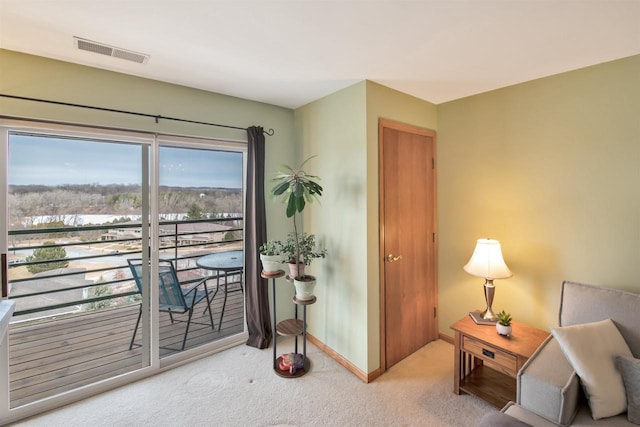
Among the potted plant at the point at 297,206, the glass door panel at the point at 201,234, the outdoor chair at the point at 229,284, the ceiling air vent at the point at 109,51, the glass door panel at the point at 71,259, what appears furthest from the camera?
the outdoor chair at the point at 229,284

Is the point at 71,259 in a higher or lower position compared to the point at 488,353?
higher

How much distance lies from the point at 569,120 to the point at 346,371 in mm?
2721

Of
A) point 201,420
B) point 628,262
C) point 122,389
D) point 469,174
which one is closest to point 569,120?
point 469,174

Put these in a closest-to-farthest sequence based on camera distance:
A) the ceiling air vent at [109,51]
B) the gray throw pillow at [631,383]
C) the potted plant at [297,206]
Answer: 1. the gray throw pillow at [631,383]
2. the ceiling air vent at [109,51]
3. the potted plant at [297,206]

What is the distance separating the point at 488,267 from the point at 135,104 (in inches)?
124

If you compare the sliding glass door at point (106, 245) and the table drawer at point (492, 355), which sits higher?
the sliding glass door at point (106, 245)

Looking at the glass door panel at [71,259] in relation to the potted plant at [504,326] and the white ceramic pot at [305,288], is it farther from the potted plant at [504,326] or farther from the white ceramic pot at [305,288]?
the potted plant at [504,326]

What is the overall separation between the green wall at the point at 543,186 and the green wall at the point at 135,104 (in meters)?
1.75

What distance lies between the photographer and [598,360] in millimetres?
1517

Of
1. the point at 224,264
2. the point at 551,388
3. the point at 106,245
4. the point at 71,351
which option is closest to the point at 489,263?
the point at 551,388

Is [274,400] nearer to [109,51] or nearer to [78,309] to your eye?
[78,309]

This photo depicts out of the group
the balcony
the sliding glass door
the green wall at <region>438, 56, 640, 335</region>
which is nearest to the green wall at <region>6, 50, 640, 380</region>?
the green wall at <region>438, 56, 640, 335</region>

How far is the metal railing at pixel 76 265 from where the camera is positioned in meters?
2.10

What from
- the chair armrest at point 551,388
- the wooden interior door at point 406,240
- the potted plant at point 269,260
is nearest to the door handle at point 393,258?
the wooden interior door at point 406,240
